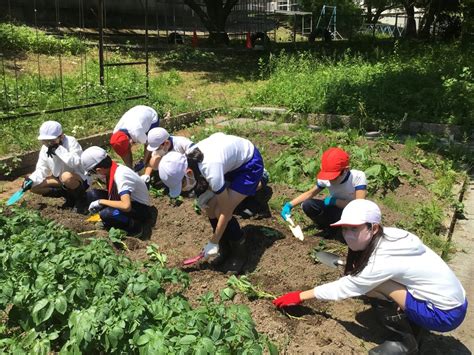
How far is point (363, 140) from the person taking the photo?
6.77 meters

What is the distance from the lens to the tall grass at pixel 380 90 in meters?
8.05

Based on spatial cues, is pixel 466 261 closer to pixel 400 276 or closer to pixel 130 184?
pixel 400 276

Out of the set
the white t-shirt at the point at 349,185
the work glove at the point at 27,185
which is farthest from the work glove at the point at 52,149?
the white t-shirt at the point at 349,185

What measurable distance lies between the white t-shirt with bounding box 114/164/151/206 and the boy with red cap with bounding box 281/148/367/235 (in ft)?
4.35

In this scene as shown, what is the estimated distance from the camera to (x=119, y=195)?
4.43 meters

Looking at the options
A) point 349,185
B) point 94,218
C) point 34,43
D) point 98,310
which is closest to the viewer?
point 98,310

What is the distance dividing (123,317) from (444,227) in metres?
3.42

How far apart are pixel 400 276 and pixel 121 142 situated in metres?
3.48

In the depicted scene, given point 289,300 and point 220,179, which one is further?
point 220,179

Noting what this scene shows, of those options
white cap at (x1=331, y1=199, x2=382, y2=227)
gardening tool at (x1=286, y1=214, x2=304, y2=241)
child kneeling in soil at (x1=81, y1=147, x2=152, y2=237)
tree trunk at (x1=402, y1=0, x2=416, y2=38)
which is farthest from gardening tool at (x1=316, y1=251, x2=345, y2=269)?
→ tree trunk at (x1=402, y1=0, x2=416, y2=38)

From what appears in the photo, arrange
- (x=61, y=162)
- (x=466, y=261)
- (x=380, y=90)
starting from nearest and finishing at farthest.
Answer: (x=466, y=261), (x=61, y=162), (x=380, y=90)

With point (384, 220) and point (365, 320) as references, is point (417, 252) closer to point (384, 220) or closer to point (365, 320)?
point (365, 320)

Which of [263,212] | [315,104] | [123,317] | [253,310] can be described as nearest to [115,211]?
[263,212]

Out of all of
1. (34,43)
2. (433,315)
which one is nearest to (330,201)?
(433,315)
